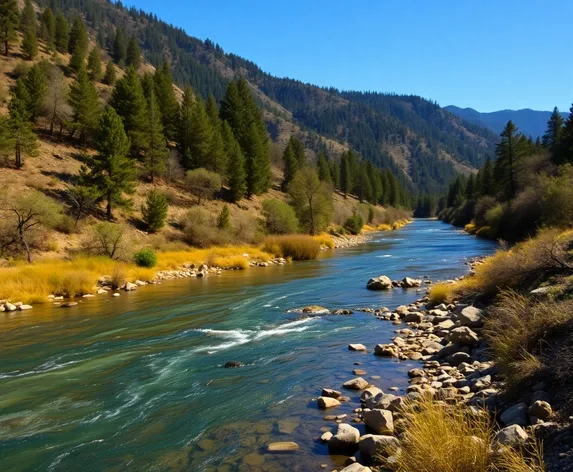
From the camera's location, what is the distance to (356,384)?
10.5m

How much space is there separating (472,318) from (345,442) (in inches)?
330

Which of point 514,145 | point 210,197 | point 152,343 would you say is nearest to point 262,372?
point 152,343

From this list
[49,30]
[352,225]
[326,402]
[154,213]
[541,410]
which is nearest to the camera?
[541,410]

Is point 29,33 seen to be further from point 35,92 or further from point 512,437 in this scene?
point 512,437

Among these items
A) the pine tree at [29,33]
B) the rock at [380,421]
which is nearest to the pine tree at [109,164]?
the rock at [380,421]

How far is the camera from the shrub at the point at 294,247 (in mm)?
44375

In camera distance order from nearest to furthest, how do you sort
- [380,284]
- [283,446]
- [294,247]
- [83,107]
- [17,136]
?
[283,446], [380,284], [17,136], [294,247], [83,107]

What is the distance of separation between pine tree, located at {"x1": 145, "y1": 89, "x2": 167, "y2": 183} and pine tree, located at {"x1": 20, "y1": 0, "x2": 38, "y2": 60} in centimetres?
3720

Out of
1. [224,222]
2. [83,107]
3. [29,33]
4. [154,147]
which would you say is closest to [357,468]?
[224,222]

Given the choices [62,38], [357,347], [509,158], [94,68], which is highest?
[62,38]

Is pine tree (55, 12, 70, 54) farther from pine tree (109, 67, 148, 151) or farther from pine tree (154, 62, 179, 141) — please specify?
pine tree (109, 67, 148, 151)

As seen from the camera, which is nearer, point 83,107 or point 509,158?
point 83,107

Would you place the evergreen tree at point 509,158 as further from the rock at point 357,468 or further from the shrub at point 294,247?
the rock at point 357,468

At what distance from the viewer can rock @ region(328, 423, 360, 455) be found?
24.9ft
